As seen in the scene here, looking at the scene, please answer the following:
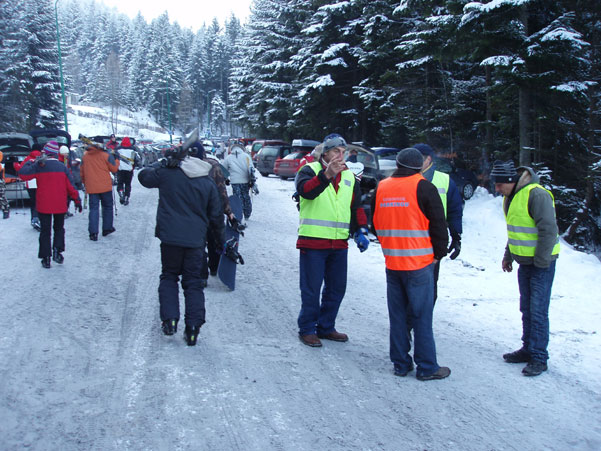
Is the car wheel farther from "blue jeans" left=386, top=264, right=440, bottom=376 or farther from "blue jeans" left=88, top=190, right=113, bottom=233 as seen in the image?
"blue jeans" left=386, top=264, right=440, bottom=376

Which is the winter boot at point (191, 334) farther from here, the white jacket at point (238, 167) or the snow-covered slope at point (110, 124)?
the snow-covered slope at point (110, 124)

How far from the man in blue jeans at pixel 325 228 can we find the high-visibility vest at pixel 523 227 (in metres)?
1.40

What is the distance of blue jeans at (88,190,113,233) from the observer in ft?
35.4

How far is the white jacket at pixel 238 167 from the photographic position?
12.3 m

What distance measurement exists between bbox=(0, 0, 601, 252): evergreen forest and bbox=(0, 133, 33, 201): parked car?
12130 mm

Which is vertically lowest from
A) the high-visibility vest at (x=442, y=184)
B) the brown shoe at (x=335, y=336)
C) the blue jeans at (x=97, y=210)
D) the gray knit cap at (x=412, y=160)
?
the brown shoe at (x=335, y=336)

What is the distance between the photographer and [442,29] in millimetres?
14023

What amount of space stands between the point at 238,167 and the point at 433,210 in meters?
8.30

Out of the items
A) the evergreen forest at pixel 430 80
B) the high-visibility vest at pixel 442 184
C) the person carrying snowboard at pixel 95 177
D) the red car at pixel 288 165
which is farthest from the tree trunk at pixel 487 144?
the high-visibility vest at pixel 442 184

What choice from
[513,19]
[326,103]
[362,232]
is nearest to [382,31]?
[326,103]

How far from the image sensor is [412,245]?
452 cm

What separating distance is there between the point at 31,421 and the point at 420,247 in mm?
3212

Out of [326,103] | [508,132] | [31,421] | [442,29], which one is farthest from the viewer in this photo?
[326,103]

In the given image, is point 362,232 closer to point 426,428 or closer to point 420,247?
point 420,247
